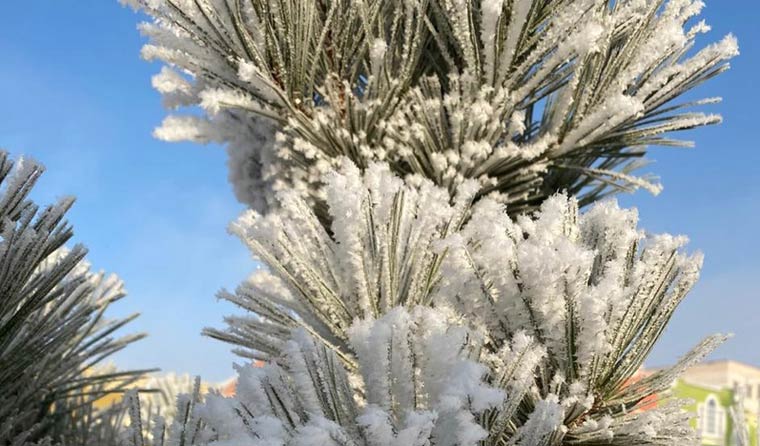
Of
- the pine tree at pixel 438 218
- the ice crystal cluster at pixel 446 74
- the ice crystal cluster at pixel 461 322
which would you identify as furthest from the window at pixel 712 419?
the ice crystal cluster at pixel 461 322

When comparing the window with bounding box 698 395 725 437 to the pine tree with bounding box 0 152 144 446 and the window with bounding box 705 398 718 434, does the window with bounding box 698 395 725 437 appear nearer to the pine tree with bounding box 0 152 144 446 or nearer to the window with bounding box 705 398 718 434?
the window with bounding box 705 398 718 434

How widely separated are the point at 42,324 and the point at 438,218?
754 millimetres

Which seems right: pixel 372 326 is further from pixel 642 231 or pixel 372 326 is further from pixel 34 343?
pixel 34 343

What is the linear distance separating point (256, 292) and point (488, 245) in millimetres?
475

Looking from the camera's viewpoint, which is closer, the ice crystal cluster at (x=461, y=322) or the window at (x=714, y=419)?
the ice crystal cluster at (x=461, y=322)

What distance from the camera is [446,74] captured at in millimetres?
1512

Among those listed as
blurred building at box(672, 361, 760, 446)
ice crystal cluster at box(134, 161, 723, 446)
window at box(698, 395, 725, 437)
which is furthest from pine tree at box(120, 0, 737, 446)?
window at box(698, 395, 725, 437)

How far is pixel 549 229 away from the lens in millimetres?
989

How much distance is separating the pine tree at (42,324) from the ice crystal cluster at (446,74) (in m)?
0.36

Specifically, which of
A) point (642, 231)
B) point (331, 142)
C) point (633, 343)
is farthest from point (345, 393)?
point (331, 142)

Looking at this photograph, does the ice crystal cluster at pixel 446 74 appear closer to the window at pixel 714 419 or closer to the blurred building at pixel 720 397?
the blurred building at pixel 720 397

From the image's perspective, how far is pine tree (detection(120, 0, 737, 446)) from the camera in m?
0.79

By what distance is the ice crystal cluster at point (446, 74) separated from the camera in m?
1.32

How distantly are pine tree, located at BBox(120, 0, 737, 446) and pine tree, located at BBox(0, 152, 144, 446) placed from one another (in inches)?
9.1
